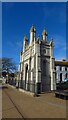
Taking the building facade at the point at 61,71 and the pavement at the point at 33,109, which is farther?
the building facade at the point at 61,71

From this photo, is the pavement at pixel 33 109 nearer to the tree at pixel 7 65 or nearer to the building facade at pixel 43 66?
the building facade at pixel 43 66

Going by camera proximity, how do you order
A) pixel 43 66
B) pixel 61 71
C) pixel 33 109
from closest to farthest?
1. pixel 33 109
2. pixel 43 66
3. pixel 61 71

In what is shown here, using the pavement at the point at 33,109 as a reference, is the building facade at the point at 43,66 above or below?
above

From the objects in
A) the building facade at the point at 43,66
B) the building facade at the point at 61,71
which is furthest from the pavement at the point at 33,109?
the building facade at the point at 61,71

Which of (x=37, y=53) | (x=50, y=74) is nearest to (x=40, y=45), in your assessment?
(x=37, y=53)

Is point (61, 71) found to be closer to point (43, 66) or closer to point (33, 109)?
point (43, 66)

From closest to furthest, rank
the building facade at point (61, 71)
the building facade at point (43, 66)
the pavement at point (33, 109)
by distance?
the pavement at point (33, 109) < the building facade at point (43, 66) < the building facade at point (61, 71)

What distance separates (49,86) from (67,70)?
22470 millimetres

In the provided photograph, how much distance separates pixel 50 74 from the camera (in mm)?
29188

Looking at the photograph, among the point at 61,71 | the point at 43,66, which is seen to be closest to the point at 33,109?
the point at 43,66

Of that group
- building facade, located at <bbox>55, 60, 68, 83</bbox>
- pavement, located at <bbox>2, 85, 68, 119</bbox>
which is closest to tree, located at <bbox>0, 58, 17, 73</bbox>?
building facade, located at <bbox>55, 60, 68, 83</bbox>

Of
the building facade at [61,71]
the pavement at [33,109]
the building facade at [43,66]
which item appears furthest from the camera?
the building facade at [61,71]

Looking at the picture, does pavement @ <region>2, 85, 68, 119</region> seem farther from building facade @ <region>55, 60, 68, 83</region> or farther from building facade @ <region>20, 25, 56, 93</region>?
building facade @ <region>55, 60, 68, 83</region>

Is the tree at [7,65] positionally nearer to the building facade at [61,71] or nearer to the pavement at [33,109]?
the building facade at [61,71]
